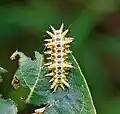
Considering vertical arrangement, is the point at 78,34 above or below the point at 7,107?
above

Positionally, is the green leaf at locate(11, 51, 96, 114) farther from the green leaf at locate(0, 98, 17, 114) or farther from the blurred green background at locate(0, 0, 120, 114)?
the blurred green background at locate(0, 0, 120, 114)

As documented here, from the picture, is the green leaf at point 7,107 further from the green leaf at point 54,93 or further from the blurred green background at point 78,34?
the blurred green background at point 78,34

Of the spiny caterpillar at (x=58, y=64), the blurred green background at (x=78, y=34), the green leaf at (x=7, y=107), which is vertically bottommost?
the green leaf at (x=7, y=107)

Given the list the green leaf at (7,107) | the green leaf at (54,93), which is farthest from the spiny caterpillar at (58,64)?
the green leaf at (7,107)

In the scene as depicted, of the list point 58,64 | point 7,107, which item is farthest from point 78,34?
point 7,107

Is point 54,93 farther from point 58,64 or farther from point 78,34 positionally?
point 78,34

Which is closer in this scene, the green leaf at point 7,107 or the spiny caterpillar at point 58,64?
the green leaf at point 7,107

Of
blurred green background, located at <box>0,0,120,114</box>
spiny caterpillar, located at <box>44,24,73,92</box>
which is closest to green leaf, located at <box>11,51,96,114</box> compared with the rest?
spiny caterpillar, located at <box>44,24,73,92</box>
